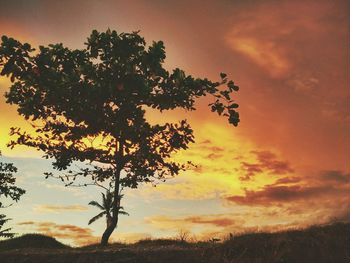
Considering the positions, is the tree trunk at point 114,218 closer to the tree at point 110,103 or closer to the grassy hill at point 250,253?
the tree at point 110,103

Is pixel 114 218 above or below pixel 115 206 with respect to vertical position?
below

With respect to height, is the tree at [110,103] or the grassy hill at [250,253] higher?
the tree at [110,103]

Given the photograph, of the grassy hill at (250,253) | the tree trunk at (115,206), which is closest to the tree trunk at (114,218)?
the tree trunk at (115,206)

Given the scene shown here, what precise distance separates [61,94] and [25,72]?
49.1 ft

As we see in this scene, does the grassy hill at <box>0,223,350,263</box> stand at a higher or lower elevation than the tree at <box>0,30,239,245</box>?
lower

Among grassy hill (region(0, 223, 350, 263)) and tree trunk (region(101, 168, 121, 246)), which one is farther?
tree trunk (region(101, 168, 121, 246))

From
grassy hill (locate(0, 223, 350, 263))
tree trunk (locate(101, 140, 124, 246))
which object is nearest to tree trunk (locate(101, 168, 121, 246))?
tree trunk (locate(101, 140, 124, 246))

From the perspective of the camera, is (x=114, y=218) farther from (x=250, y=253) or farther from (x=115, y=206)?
(x=250, y=253)

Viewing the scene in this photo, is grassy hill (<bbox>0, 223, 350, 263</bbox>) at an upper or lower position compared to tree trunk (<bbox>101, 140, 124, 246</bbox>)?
lower

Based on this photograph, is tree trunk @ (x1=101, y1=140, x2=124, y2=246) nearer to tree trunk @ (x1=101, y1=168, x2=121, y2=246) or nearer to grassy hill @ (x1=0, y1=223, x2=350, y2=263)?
tree trunk @ (x1=101, y1=168, x2=121, y2=246)

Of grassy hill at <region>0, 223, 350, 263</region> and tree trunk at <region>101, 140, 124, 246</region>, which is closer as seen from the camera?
grassy hill at <region>0, 223, 350, 263</region>

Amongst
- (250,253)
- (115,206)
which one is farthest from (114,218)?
(250,253)

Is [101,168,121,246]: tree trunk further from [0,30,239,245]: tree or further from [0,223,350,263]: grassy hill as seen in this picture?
[0,223,350,263]: grassy hill

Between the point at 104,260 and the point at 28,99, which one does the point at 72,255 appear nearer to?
the point at 104,260
